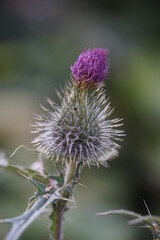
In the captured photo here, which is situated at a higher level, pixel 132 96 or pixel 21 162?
pixel 132 96

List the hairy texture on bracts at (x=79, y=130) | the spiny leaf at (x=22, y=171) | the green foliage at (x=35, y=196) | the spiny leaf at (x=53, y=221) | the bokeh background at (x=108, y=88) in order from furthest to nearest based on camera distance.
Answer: the bokeh background at (x=108, y=88) → the hairy texture on bracts at (x=79, y=130) → the spiny leaf at (x=53, y=221) → the spiny leaf at (x=22, y=171) → the green foliage at (x=35, y=196)

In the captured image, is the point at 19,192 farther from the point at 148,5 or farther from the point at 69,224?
the point at 148,5

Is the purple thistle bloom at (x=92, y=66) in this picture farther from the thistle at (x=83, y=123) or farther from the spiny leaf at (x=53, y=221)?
the spiny leaf at (x=53, y=221)

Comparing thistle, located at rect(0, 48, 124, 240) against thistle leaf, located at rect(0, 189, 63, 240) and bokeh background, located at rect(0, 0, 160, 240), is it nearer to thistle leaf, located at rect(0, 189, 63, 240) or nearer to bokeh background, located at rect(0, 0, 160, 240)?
thistle leaf, located at rect(0, 189, 63, 240)

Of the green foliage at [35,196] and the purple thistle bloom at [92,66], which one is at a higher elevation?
the purple thistle bloom at [92,66]

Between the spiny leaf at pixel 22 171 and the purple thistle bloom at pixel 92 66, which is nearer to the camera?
the spiny leaf at pixel 22 171

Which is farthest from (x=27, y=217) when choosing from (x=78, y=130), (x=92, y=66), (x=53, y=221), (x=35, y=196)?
(x=92, y=66)

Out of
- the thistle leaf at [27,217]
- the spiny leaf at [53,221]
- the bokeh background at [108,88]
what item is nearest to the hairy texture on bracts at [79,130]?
the spiny leaf at [53,221]

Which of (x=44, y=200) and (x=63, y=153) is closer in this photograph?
(x=44, y=200)

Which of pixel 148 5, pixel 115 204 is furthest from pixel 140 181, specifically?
pixel 148 5
